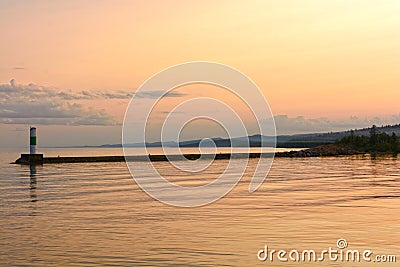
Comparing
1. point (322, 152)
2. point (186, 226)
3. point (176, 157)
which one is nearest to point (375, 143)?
point (322, 152)

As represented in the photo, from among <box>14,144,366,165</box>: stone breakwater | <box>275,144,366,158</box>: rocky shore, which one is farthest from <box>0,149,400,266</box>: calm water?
<box>275,144,366,158</box>: rocky shore

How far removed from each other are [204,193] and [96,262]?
60.8 feet

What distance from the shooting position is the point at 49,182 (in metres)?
42.3

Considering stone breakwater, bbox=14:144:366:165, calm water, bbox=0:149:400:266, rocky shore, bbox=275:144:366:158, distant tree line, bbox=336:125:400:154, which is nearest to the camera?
calm water, bbox=0:149:400:266

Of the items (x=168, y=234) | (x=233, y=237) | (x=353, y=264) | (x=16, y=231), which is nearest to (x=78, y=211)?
(x=16, y=231)

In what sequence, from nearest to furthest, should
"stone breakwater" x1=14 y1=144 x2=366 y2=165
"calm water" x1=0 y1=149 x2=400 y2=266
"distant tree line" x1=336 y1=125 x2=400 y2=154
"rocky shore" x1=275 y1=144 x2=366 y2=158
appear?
"calm water" x1=0 y1=149 x2=400 y2=266 < "stone breakwater" x1=14 y1=144 x2=366 y2=165 < "rocky shore" x1=275 y1=144 x2=366 y2=158 < "distant tree line" x1=336 y1=125 x2=400 y2=154

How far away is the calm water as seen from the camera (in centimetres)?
1694

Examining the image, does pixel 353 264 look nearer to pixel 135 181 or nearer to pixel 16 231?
pixel 16 231

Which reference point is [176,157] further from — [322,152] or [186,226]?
[186,226]

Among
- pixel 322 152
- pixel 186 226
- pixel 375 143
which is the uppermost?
pixel 375 143

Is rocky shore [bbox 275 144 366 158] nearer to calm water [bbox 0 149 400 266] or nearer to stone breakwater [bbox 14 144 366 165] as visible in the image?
stone breakwater [bbox 14 144 366 165]

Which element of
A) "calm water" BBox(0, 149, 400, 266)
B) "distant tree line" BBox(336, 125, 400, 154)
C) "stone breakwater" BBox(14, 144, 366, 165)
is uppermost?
"distant tree line" BBox(336, 125, 400, 154)

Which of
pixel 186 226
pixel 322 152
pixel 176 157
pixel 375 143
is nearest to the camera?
pixel 186 226

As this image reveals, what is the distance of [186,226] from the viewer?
21891 mm
